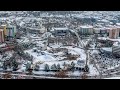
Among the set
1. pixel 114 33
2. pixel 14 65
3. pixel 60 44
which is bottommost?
pixel 14 65

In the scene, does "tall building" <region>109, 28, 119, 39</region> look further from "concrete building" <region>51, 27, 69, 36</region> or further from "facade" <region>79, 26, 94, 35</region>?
"concrete building" <region>51, 27, 69, 36</region>

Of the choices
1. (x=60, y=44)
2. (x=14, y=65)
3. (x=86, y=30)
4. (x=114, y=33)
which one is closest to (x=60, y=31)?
(x=60, y=44)

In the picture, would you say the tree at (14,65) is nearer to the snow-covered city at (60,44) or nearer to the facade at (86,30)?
the snow-covered city at (60,44)

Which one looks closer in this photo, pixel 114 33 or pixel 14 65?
pixel 14 65

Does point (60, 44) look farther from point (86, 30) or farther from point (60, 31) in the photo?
point (86, 30)

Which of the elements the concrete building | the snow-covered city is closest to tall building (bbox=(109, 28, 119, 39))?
the snow-covered city

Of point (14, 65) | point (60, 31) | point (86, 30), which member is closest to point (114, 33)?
point (86, 30)

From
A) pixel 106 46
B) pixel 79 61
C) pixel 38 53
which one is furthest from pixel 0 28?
pixel 106 46

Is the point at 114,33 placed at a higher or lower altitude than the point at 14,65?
higher
